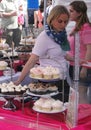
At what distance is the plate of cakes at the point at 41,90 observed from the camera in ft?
5.75

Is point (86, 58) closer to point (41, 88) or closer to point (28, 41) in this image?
point (41, 88)

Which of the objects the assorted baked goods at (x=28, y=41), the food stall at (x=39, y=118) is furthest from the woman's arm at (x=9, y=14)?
the food stall at (x=39, y=118)

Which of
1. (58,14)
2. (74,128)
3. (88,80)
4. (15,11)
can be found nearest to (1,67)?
(88,80)

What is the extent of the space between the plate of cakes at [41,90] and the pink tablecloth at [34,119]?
100mm

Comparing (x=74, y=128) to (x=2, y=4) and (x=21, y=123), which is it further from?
(x=2, y=4)

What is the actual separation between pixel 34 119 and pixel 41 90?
210 millimetres

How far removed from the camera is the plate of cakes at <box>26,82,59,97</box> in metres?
1.75

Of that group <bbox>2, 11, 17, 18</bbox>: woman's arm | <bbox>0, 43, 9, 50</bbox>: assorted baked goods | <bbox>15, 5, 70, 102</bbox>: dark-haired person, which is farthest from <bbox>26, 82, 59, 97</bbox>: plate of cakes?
<bbox>2, 11, 17, 18</bbox>: woman's arm

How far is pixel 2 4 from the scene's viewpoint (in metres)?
4.66

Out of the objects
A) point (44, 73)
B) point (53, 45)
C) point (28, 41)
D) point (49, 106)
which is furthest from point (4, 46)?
point (49, 106)

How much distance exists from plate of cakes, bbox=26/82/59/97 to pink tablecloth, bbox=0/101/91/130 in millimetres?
100

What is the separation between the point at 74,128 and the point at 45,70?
594mm

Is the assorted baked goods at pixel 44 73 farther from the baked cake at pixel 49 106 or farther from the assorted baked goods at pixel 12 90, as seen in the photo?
the baked cake at pixel 49 106

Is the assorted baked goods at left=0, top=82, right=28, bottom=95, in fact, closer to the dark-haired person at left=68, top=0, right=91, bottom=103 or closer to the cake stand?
the cake stand
